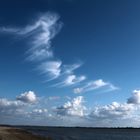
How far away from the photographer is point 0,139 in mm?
50531

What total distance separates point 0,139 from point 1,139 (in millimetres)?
739

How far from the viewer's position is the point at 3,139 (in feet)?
171

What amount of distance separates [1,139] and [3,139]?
2.50 feet

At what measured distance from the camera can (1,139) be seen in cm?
5125

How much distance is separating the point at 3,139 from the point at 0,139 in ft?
4.89
